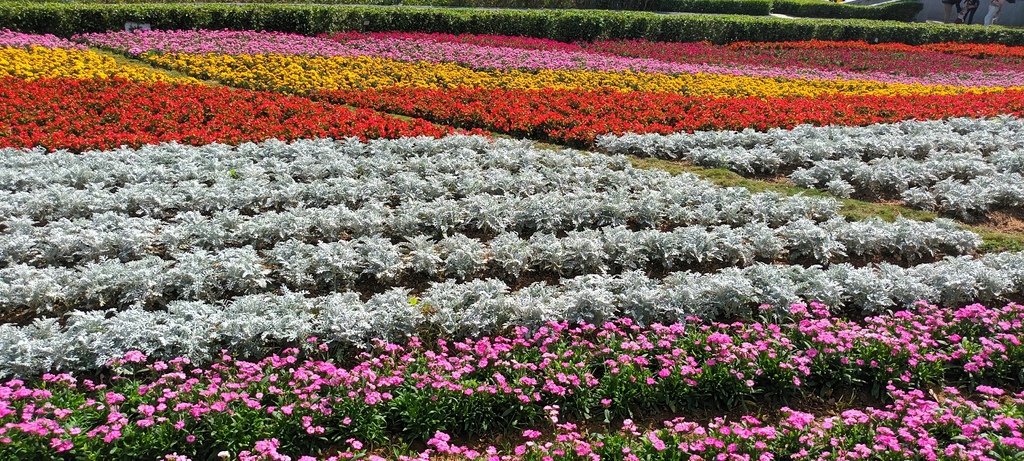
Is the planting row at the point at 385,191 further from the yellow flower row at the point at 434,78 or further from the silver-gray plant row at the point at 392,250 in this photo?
the yellow flower row at the point at 434,78

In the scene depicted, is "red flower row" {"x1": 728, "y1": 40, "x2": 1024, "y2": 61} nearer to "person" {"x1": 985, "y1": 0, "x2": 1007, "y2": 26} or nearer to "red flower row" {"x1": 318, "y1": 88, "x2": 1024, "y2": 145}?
"person" {"x1": 985, "y1": 0, "x2": 1007, "y2": 26}

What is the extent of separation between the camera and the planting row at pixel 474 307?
15.4 feet

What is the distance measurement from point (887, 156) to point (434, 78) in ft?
25.9

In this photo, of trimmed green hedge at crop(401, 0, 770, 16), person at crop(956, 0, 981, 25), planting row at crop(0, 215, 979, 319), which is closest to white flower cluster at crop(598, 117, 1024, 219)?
planting row at crop(0, 215, 979, 319)

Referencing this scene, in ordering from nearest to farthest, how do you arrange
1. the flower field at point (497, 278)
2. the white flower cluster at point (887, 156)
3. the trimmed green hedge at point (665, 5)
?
the flower field at point (497, 278) < the white flower cluster at point (887, 156) < the trimmed green hedge at point (665, 5)

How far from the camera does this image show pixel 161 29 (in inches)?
687

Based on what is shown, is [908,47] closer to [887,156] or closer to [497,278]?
[887,156]

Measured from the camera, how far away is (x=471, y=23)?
20672mm

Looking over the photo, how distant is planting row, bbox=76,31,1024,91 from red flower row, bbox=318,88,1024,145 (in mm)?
3689

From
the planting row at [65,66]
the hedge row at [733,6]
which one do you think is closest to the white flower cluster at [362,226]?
the planting row at [65,66]

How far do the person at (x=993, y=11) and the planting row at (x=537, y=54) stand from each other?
13264 mm

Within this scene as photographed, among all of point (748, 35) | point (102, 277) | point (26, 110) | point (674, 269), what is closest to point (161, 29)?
point (26, 110)

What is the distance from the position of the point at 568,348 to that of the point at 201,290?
2.63 meters

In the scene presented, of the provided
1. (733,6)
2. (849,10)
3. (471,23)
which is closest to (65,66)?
(471,23)
